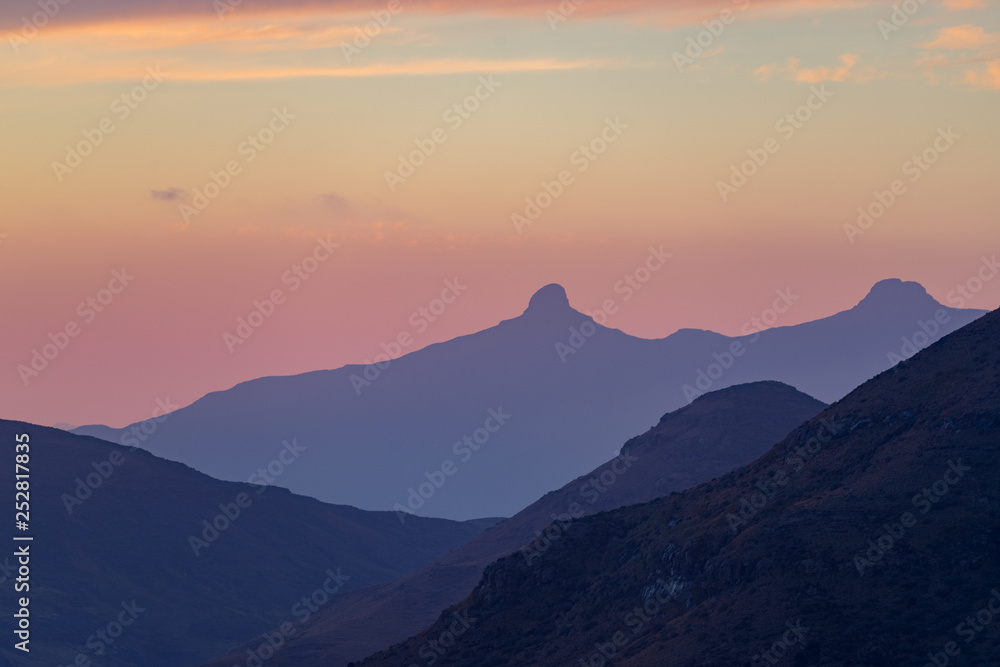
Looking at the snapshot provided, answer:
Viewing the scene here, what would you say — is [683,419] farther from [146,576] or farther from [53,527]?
[53,527]

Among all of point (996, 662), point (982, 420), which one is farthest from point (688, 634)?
point (982, 420)

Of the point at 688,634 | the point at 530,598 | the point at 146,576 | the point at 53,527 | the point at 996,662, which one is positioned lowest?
the point at 996,662

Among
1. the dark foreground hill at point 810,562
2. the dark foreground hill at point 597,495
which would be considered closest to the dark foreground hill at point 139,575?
the dark foreground hill at point 597,495

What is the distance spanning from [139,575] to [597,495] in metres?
70.5

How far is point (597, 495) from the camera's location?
160 m

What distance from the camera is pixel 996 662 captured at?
191ft

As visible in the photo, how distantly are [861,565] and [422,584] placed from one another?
90.8 m

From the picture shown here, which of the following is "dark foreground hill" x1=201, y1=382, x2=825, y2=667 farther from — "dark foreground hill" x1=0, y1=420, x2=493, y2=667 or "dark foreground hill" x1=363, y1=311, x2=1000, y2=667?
"dark foreground hill" x1=363, y1=311, x2=1000, y2=667

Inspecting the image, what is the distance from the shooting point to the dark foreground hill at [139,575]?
502 feet

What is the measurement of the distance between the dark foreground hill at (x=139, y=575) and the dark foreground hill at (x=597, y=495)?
16.5 m

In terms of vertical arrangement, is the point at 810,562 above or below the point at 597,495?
below

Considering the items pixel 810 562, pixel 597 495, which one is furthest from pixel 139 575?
pixel 810 562

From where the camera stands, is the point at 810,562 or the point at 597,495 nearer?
the point at 810,562

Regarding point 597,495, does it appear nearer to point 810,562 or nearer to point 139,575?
point 139,575
